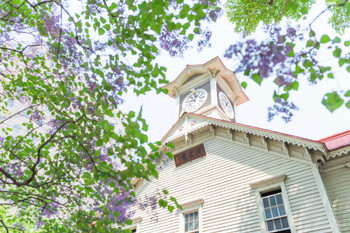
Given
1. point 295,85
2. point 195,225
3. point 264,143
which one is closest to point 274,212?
point 264,143

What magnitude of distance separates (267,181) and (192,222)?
3775 mm

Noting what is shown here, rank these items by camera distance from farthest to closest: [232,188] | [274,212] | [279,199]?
[232,188], [279,199], [274,212]

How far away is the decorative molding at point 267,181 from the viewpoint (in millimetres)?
10070

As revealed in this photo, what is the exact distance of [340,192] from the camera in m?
9.27

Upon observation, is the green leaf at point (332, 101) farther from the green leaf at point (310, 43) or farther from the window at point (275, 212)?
the window at point (275, 212)

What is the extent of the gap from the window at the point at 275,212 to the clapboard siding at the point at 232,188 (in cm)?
37

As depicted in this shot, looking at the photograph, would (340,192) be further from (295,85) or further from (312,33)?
(312,33)

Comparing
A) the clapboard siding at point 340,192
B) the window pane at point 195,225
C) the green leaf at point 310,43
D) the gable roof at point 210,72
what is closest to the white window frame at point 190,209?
the window pane at point 195,225

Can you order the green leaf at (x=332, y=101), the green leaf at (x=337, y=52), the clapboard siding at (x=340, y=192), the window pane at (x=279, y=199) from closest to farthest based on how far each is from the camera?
the green leaf at (x=332, y=101) → the green leaf at (x=337, y=52) → the clapboard siding at (x=340, y=192) → the window pane at (x=279, y=199)

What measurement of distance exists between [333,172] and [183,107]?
10982 mm

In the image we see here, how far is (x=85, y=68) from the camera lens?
5918 mm

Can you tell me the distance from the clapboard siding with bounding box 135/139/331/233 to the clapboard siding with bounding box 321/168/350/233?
72cm

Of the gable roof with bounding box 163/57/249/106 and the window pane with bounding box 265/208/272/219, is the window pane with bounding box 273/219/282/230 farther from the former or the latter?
the gable roof with bounding box 163/57/249/106

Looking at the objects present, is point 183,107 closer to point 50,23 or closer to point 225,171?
point 225,171
